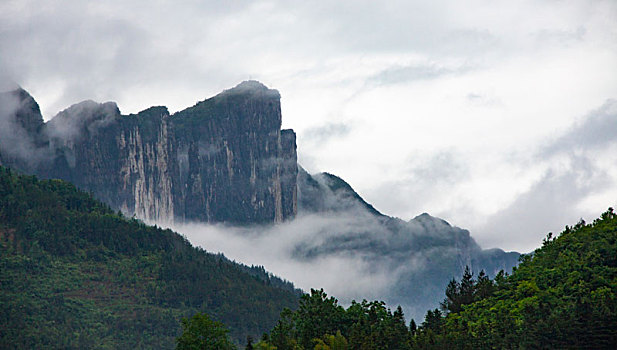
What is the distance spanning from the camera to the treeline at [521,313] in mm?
101375

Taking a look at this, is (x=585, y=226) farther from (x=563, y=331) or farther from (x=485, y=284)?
(x=563, y=331)

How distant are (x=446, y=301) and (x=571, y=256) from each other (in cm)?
3085

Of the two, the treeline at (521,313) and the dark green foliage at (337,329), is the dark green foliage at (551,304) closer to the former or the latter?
the treeline at (521,313)

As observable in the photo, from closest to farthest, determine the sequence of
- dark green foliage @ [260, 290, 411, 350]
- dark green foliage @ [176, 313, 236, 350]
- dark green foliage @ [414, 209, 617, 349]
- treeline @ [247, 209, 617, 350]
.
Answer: dark green foliage @ [414, 209, 617, 349], treeline @ [247, 209, 617, 350], dark green foliage @ [260, 290, 411, 350], dark green foliage @ [176, 313, 236, 350]

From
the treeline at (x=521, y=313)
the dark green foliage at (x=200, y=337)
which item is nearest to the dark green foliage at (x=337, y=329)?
the treeline at (x=521, y=313)

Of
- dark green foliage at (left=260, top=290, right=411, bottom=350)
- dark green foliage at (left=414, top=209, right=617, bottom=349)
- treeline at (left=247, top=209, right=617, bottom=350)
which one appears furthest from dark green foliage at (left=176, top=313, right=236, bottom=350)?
dark green foliage at (left=414, top=209, right=617, bottom=349)

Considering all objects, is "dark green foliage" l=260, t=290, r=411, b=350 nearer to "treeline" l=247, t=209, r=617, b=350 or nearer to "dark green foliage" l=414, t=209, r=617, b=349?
"treeline" l=247, t=209, r=617, b=350

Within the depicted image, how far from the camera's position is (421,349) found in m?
116

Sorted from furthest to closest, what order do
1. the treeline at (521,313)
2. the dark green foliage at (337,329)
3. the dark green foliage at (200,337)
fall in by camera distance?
the dark green foliage at (200,337)
the dark green foliage at (337,329)
the treeline at (521,313)

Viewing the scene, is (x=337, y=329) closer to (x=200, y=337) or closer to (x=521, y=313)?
(x=200, y=337)

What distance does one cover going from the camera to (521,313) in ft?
399

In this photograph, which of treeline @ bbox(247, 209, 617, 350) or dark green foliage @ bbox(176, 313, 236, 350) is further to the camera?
dark green foliage @ bbox(176, 313, 236, 350)

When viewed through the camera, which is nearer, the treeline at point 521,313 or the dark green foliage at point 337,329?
the treeline at point 521,313

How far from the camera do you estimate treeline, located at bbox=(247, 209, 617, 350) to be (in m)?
101
